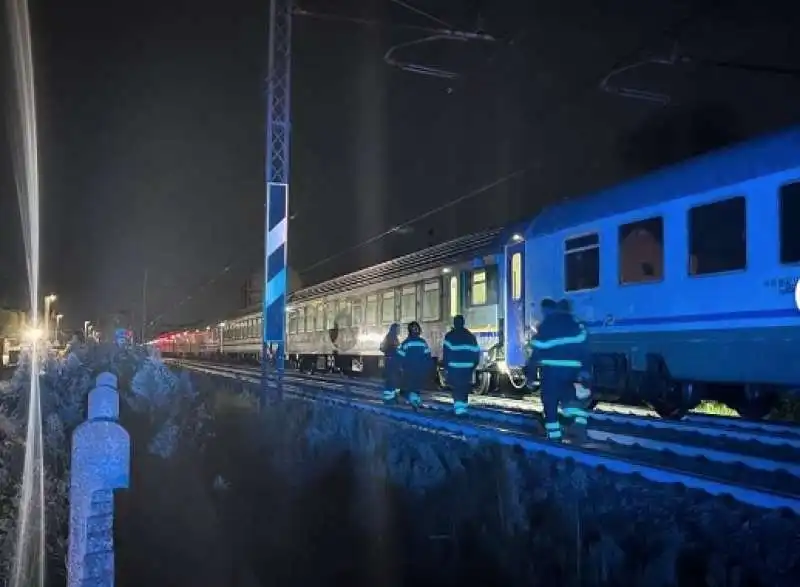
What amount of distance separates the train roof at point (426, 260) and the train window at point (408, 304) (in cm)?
47

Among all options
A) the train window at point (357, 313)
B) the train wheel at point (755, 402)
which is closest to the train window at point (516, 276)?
A: the train wheel at point (755, 402)

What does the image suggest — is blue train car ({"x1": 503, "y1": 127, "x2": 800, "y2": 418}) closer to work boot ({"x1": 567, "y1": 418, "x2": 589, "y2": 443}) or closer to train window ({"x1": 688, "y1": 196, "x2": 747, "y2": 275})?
train window ({"x1": 688, "y1": 196, "x2": 747, "y2": 275})

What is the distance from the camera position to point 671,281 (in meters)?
11.2

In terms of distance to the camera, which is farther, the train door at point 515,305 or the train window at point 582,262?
the train door at point 515,305

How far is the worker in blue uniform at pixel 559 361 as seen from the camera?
32.7 feet

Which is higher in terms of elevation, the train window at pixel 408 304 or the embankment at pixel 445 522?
the train window at pixel 408 304

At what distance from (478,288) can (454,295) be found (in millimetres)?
1429

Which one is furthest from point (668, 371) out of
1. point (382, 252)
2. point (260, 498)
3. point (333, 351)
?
point (382, 252)

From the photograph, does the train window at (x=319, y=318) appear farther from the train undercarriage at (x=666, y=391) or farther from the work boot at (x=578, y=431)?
the work boot at (x=578, y=431)

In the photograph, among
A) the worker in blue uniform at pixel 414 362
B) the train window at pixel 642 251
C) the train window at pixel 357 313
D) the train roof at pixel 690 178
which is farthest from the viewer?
the train window at pixel 357 313

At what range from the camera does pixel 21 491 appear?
7395 mm

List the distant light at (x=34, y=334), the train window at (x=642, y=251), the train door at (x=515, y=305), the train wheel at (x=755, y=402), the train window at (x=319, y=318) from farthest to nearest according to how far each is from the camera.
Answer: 1. the train window at (x=319, y=318)
2. the distant light at (x=34, y=334)
3. the train door at (x=515, y=305)
4. the train wheel at (x=755, y=402)
5. the train window at (x=642, y=251)

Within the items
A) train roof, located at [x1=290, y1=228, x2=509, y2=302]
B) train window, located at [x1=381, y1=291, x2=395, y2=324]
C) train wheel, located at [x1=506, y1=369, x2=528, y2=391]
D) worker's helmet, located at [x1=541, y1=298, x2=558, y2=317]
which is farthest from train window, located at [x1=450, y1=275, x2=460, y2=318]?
worker's helmet, located at [x1=541, y1=298, x2=558, y2=317]

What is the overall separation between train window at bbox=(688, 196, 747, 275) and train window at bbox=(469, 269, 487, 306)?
704 centimetres
